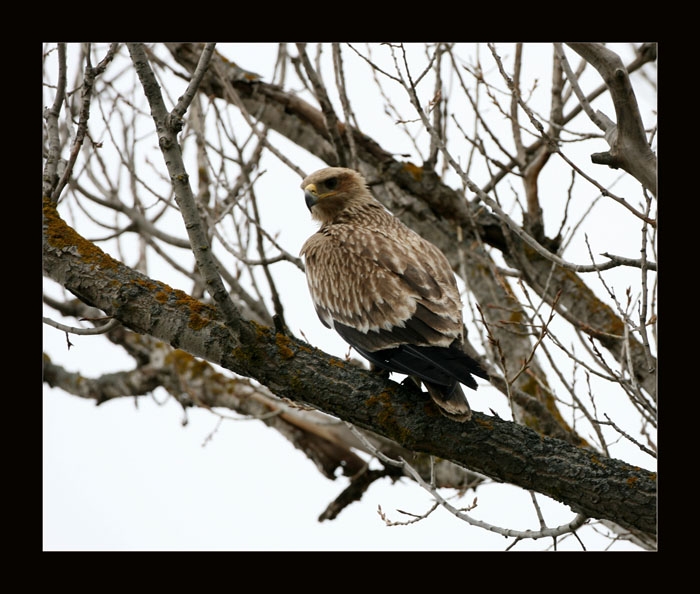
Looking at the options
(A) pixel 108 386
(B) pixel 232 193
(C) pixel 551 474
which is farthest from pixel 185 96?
(A) pixel 108 386

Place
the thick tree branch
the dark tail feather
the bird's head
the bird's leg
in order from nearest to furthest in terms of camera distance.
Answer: the thick tree branch → the dark tail feather → the bird's leg → the bird's head

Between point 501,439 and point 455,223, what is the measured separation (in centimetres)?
322

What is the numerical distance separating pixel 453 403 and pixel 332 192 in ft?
7.34

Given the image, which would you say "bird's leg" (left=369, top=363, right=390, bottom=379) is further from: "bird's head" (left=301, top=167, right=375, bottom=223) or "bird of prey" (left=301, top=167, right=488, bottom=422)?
"bird's head" (left=301, top=167, right=375, bottom=223)

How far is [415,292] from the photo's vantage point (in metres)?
4.28

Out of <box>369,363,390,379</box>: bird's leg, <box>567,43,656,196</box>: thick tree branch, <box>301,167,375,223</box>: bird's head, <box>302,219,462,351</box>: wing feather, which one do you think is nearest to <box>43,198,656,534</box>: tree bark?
<box>369,363,390,379</box>: bird's leg

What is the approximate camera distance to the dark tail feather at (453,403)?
146 inches

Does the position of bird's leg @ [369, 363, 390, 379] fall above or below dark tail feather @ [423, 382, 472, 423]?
above

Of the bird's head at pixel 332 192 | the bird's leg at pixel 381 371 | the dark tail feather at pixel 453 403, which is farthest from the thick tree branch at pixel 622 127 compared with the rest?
the bird's head at pixel 332 192

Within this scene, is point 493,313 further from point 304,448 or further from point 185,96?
point 185,96

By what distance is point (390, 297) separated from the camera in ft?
14.1

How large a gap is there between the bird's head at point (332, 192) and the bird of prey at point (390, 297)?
1cm

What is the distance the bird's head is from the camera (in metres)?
5.51

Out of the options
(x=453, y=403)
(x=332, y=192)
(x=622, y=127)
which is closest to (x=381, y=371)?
(x=453, y=403)
